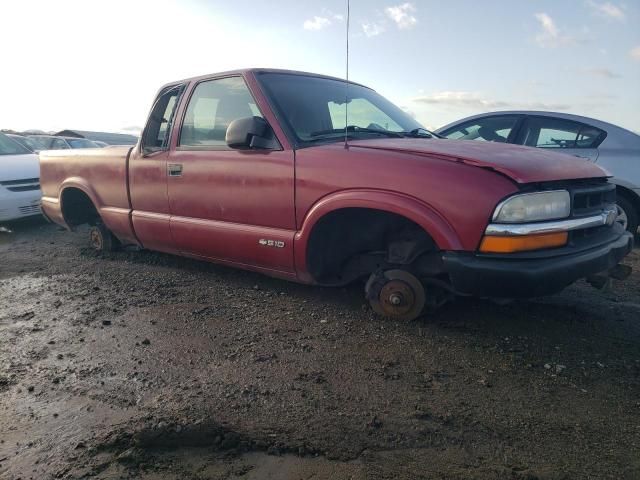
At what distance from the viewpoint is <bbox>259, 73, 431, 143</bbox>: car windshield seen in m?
3.55

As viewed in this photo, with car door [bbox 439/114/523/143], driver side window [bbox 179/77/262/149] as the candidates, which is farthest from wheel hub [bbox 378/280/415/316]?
car door [bbox 439/114/523/143]

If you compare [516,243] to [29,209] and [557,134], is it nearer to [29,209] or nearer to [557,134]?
[557,134]

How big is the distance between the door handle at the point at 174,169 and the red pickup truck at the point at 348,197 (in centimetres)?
1

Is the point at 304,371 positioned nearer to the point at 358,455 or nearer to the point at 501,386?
the point at 358,455

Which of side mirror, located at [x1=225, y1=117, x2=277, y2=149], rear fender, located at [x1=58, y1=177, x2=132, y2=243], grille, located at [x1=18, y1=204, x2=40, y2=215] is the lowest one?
grille, located at [x1=18, y1=204, x2=40, y2=215]

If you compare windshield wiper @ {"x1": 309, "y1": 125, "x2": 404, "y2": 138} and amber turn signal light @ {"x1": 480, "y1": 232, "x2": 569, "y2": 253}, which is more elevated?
windshield wiper @ {"x1": 309, "y1": 125, "x2": 404, "y2": 138}

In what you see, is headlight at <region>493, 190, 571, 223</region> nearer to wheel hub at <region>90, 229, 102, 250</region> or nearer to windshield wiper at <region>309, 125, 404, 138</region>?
windshield wiper at <region>309, 125, 404, 138</region>

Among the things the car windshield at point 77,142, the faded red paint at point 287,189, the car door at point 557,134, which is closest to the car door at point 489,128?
the car door at point 557,134

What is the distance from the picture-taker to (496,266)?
8.60 ft

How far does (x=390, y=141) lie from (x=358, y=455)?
2.14 m

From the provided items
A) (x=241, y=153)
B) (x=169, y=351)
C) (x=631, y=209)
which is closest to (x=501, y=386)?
(x=169, y=351)

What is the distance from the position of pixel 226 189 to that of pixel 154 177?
95 cm

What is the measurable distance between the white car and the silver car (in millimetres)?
6075

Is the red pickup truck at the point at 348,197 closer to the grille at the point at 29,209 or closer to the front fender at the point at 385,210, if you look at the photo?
the front fender at the point at 385,210
